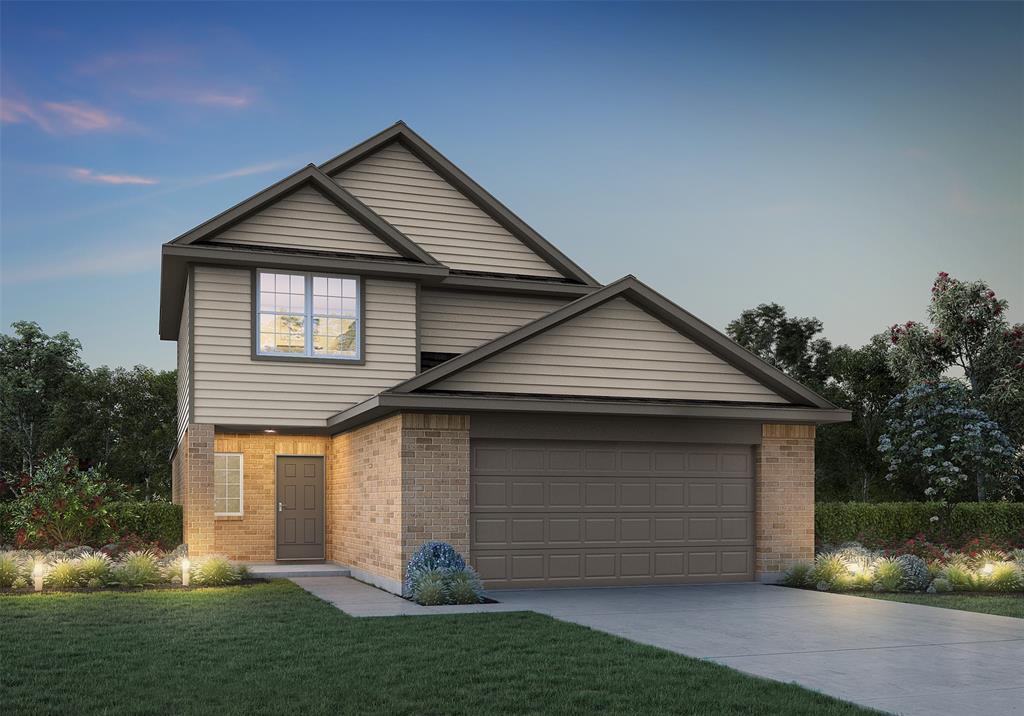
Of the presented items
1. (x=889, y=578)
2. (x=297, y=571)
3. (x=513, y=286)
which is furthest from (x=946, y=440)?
(x=297, y=571)

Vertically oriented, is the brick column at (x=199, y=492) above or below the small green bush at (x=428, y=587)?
above

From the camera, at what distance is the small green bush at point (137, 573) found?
1702 centimetres

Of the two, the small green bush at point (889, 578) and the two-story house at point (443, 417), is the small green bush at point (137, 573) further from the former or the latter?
the small green bush at point (889, 578)

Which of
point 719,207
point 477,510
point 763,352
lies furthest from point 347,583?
point 763,352

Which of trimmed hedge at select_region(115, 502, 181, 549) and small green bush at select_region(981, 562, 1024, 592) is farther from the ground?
trimmed hedge at select_region(115, 502, 181, 549)

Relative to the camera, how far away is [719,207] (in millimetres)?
33281

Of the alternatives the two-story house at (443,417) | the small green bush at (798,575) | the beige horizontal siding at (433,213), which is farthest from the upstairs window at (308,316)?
the small green bush at (798,575)

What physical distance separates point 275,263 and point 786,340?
34.7 meters

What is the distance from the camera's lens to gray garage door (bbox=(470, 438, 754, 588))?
56.6 ft

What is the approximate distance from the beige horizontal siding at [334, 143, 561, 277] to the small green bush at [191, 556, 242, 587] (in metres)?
8.83

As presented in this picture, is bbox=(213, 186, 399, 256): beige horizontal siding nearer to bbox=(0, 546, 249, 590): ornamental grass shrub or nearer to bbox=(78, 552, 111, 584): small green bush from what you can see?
bbox=(0, 546, 249, 590): ornamental grass shrub

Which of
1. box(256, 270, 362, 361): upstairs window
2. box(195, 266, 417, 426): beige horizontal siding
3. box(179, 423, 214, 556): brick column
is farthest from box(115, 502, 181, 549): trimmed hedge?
box(256, 270, 362, 361): upstairs window

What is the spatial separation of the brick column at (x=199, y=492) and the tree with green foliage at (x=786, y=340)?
34.0 meters

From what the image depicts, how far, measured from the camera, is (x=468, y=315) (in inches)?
922
